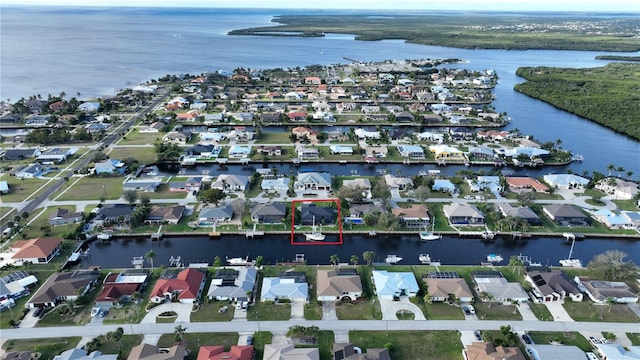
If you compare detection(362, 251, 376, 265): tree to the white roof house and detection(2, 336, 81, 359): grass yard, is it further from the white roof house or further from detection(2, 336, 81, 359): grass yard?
detection(2, 336, 81, 359): grass yard

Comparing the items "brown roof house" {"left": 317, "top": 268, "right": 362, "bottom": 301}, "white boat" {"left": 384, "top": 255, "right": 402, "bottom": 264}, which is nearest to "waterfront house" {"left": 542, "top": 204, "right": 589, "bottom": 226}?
"white boat" {"left": 384, "top": 255, "right": 402, "bottom": 264}

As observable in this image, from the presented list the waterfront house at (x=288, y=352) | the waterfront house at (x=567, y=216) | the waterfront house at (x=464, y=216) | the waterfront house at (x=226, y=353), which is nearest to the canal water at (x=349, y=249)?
the waterfront house at (x=464, y=216)

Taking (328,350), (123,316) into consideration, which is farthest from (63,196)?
(328,350)

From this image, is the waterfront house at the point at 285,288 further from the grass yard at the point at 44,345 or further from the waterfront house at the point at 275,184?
the waterfront house at the point at 275,184

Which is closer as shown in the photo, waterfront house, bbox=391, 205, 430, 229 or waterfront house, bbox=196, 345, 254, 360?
waterfront house, bbox=196, 345, 254, 360

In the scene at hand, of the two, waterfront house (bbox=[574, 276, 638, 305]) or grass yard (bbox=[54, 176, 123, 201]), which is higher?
waterfront house (bbox=[574, 276, 638, 305])

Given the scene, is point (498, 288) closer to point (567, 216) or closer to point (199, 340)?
point (567, 216)
